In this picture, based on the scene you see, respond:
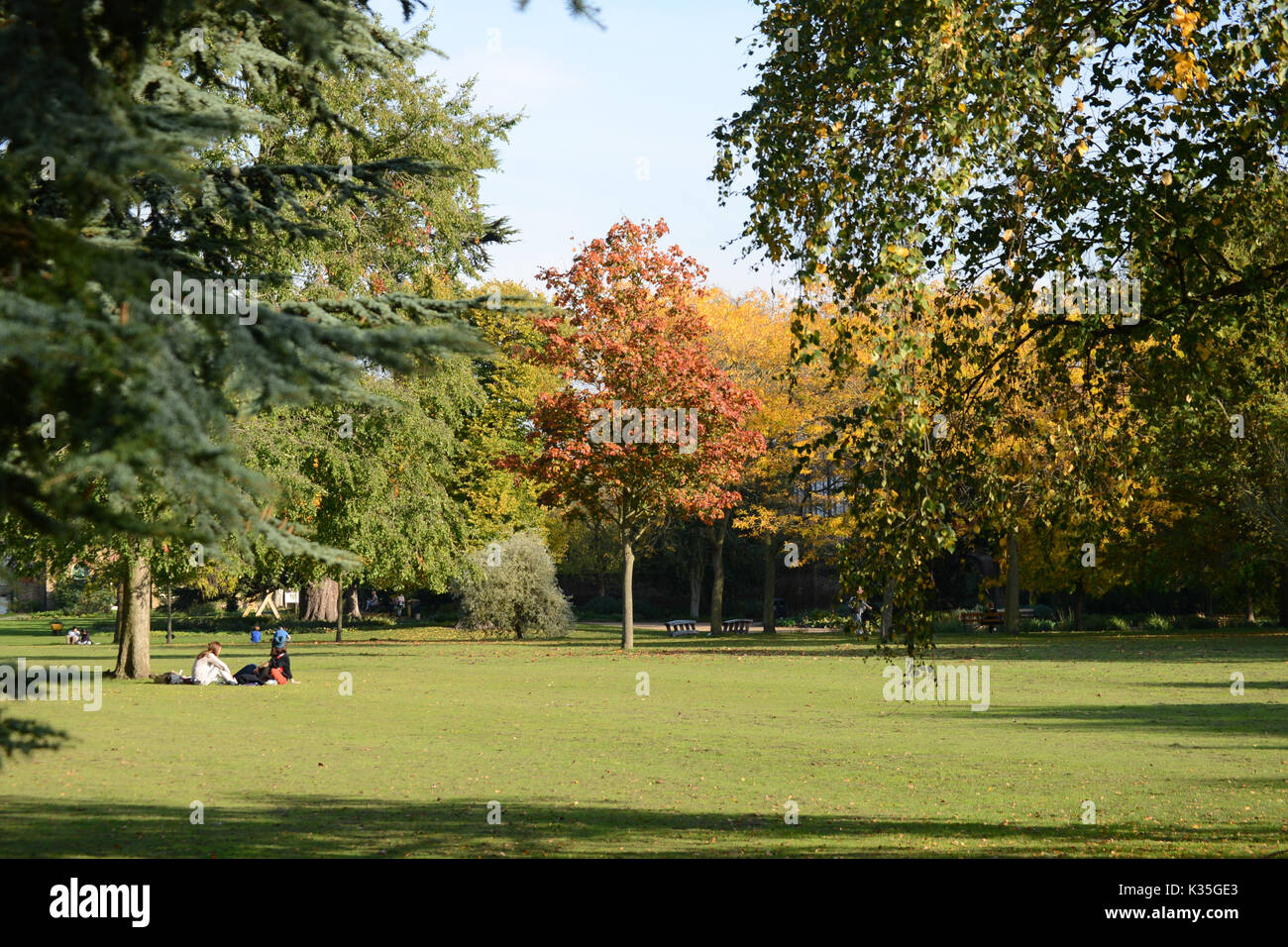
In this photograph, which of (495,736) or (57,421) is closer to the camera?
(57,421)

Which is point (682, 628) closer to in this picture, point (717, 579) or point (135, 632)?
point (717, 579)

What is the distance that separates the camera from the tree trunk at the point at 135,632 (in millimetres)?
28219

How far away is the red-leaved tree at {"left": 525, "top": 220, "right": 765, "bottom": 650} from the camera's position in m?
37.3

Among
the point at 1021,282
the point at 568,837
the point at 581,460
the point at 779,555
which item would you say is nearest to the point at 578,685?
the point at 581,460

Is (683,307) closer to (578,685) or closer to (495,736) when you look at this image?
(578,685)

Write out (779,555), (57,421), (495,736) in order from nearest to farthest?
(57,421) < (495,736) < (779,555)

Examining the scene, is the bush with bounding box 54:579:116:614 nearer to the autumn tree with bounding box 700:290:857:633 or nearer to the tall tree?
the autumn tree with bounding box 700:290:857:633

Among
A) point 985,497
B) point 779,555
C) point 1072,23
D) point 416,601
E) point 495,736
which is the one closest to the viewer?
point 1072,23

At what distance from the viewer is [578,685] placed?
2545cm

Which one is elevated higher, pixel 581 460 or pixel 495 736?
pixel 581 460

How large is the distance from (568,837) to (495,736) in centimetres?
711

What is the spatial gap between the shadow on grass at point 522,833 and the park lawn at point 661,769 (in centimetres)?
4

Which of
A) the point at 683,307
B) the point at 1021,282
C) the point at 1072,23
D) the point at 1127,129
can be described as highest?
the point at 683,307

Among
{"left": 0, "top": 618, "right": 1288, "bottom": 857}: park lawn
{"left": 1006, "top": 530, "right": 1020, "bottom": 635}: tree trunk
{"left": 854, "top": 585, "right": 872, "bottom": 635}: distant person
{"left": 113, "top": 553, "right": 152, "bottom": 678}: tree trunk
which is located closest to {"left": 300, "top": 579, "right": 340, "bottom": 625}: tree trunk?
{"left": 1006, "top": 530, "right": 1020, "bottom": 635}: tree trunk
